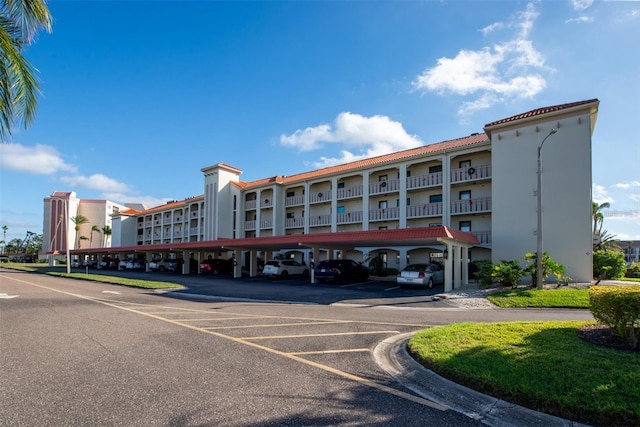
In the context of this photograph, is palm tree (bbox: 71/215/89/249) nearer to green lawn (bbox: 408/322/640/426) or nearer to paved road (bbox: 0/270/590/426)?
paved road (bbox: 0/270/590/426)

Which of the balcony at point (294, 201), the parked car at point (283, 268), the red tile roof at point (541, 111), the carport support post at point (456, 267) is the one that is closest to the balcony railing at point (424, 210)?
the red tile roof at point (541, 111)

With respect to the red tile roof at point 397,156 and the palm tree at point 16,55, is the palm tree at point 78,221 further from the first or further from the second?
the palm tree at point 16,55

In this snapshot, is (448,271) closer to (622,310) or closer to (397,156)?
(622,310)

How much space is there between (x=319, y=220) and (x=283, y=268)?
839 centimetres

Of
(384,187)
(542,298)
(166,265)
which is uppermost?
(384,187)

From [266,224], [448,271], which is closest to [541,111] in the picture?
[448,271]

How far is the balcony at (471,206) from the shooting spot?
2523 cm

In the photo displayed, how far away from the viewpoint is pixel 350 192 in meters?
33.2

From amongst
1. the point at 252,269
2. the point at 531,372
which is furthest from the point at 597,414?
the point at 252,269

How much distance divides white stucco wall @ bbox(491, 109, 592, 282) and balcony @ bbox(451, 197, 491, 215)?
6.44 feet

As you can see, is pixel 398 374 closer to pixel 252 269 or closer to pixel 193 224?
pixel 252 269

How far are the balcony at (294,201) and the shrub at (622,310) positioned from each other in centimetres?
3195

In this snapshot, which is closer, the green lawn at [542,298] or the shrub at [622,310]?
the shrub at [622,310]

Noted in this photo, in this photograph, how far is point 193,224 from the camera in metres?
51.4
